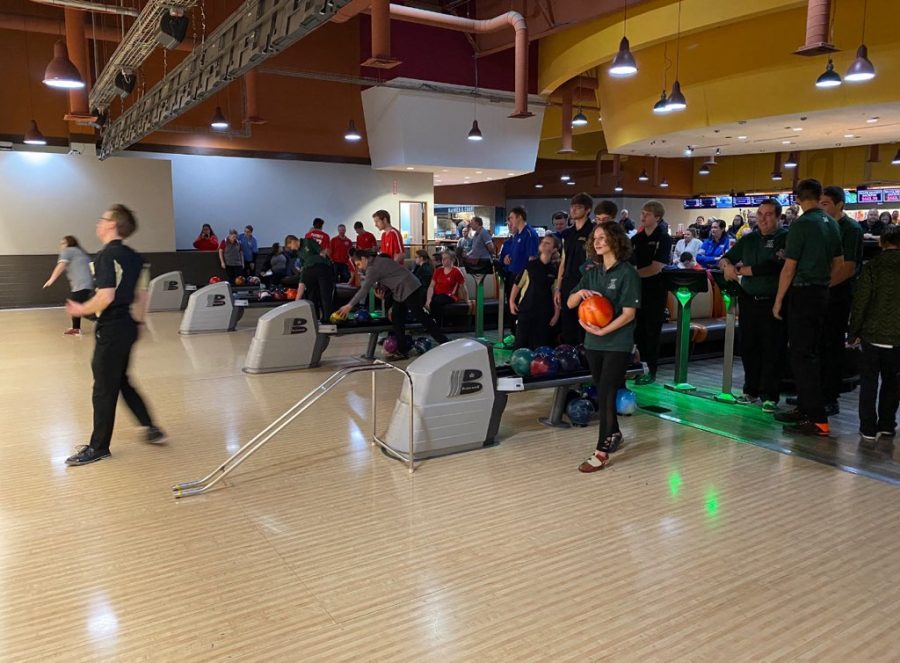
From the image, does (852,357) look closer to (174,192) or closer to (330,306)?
(330,306)

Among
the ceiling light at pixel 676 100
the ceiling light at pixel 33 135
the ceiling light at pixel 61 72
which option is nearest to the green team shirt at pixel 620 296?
the ceiling light at pixel 61 72

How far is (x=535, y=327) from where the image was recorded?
20.7 ft

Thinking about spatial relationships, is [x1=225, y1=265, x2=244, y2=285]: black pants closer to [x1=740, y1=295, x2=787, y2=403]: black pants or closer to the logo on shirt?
the logo on shirt

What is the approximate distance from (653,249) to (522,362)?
2000 millimetres

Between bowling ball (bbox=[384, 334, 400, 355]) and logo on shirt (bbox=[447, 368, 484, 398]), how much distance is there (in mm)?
3556

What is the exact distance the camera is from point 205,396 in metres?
6.27

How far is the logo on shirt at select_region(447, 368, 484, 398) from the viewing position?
4.46 metres

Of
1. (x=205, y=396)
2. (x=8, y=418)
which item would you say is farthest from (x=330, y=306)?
(x=8, y=418)

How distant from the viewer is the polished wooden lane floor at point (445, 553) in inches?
99.8

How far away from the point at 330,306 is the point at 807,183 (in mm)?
5873

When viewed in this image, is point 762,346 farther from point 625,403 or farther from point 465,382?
point 465,382

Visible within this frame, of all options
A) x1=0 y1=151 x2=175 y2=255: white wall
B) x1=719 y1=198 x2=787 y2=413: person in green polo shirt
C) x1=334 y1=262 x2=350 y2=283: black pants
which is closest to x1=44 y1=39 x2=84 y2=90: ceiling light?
x1=334 y1=262 x2=350 y2=283: black pants

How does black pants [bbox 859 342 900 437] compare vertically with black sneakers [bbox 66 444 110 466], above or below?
above

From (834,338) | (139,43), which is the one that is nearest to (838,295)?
(834,338)
